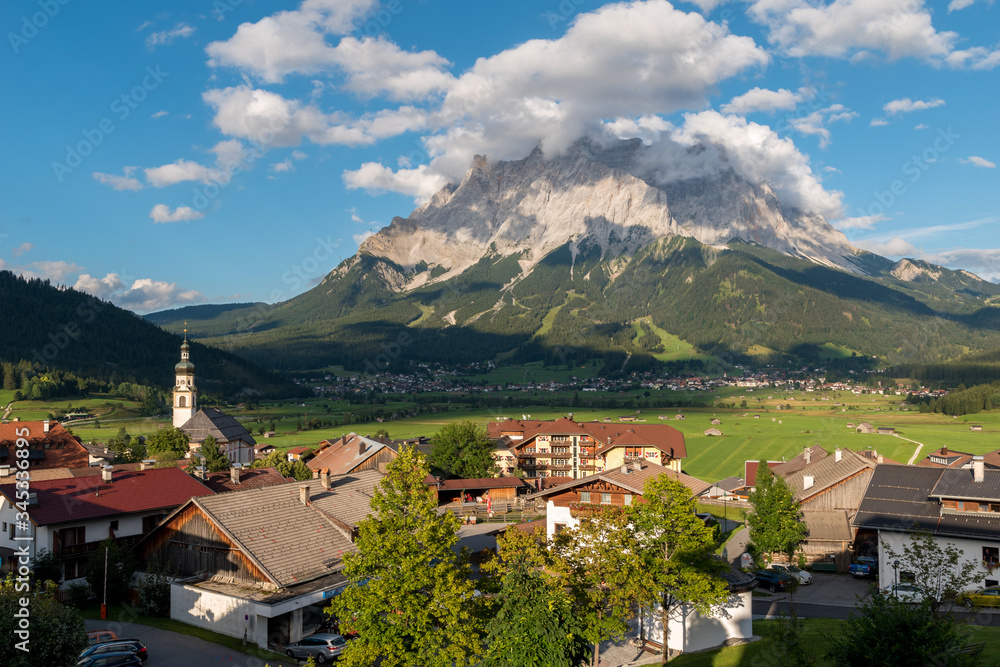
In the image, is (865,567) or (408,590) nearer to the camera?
Answer: (408,590)

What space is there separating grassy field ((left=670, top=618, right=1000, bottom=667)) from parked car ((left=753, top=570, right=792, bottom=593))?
10.1 metres

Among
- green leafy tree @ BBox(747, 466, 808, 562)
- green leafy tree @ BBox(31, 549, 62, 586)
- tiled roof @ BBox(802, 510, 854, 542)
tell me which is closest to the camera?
green leafy tree @ BBox(31, 549, 62, 586)

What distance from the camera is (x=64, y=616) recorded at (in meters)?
20.2

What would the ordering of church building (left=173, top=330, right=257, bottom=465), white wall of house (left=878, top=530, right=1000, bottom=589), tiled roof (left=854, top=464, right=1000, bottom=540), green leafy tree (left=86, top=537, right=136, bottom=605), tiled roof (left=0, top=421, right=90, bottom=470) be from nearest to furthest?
green leafy tree (left=86, top=537, right=136, bottom=605) < white wall of house (left=878, top=530, right=1000, bottom=589) < tiled roof (left=854, top=464, right=1000, bottom=540) < tiled roof (left=0, top=421, right=90, bottom=470) < church building (left=173, top=330, right=257, bottom=465)

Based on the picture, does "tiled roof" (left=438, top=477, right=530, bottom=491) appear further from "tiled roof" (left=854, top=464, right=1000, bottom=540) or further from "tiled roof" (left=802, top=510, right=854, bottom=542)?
"tiled roof" (left=854, top=464, right=1000, bottom=540)

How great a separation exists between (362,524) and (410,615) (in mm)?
3237

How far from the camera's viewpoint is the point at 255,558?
3284 centimetres

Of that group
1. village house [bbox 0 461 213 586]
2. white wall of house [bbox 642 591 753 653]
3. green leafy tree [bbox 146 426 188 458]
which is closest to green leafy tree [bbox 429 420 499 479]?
green leafy tree [bbox 146 426 188 458]

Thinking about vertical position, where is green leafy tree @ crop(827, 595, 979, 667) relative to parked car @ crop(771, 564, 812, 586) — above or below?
above

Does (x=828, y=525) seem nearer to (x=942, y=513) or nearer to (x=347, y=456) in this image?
(x=942, y=513)

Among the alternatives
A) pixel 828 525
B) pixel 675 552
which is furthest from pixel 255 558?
pixel 828 525

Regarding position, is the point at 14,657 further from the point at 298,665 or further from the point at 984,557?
the point at 984,557

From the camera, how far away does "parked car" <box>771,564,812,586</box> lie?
1751 inches

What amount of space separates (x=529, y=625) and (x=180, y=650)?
17025 millimetres
